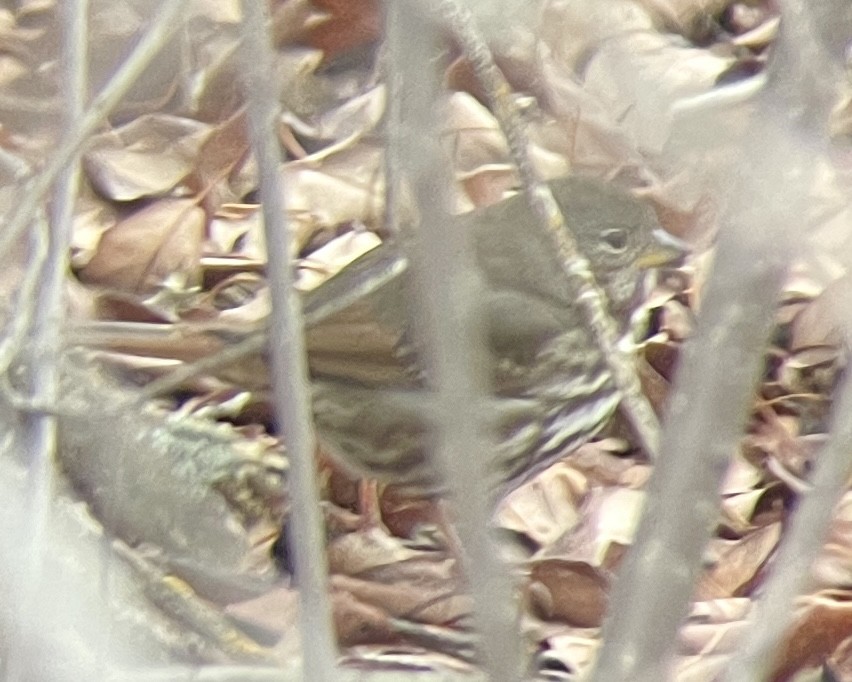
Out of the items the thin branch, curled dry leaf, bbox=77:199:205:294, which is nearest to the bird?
curled dry leaf, bbox=77:199:205:294

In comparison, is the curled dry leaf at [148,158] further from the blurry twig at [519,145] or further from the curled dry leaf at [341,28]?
the blurry twig at [519,145]

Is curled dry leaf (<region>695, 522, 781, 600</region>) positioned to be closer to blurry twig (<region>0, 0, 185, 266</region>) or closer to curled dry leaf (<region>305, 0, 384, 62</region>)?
blurry twig (<region>0, 0, 185, 266</region>)

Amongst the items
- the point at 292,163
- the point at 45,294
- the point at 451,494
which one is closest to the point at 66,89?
the point at 45,294

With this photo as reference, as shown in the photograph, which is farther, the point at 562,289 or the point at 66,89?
the point at 562,289

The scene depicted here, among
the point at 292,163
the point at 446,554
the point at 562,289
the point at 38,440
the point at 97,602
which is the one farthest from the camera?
the point at 292,163

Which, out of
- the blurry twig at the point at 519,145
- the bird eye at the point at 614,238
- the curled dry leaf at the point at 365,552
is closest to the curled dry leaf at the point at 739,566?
the blurry twig at the point at 519,145

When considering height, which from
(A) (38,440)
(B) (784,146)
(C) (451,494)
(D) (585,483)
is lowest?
(D) (585,483)

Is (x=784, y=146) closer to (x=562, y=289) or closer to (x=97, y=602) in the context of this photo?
(x=97, y=602)
